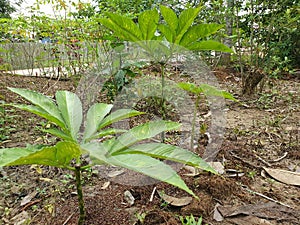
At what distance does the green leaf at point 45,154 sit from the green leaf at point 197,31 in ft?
2.58

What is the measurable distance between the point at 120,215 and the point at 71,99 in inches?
22.6

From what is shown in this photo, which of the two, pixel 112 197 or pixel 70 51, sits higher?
pixel 70 51

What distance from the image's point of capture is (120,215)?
1.18 m

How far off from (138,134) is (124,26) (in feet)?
1.70

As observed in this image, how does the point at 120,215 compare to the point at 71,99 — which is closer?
the point at 71,99

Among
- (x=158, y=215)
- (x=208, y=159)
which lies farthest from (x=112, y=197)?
(x=208, y=159)

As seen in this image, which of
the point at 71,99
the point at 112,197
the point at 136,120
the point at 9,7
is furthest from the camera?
the point at 9,7

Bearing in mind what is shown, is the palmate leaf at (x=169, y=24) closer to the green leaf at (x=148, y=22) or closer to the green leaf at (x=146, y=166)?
the green leaf at (x=148, y=22)

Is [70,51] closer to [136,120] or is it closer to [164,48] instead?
[136,120]

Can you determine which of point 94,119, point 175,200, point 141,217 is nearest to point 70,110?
point 94,119

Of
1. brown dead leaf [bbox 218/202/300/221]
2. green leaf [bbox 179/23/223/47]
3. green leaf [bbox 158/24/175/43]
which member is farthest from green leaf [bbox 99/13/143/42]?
brown dead leaf [bbox 218/202/300/221]

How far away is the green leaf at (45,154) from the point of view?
24.8 inches

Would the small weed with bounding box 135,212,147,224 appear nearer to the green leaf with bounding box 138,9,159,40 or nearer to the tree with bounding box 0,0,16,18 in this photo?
the green leaf with bounding box 138,9,159,40

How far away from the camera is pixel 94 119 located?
1025mm
